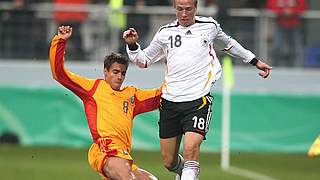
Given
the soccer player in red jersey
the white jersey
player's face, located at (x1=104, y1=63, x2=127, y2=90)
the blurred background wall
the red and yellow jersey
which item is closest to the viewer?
the soccer player in red jersey

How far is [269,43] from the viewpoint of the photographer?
77.6 feet

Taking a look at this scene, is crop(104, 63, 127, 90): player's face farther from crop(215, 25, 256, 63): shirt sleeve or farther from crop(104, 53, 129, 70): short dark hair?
crop(215, 25, 256, 63): shirt sleeve

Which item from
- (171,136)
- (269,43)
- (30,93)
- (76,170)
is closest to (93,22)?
(30,93)

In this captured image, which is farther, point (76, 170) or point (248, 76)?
point (248, 76)

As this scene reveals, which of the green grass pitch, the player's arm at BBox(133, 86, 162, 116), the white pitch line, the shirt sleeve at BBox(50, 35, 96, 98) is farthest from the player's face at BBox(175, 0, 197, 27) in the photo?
the white pitch line

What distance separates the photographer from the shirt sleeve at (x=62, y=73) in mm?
11250

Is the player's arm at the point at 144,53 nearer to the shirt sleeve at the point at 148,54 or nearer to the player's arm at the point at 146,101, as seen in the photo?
the shirt sleeve at the point at 148,54

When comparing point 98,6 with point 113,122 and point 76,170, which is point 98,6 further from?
point 113,122

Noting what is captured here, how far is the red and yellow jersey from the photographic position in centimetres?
1130

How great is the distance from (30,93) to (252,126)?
480 cm

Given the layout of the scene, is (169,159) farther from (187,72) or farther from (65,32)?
(65,32)

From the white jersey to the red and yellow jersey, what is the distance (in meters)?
0.42

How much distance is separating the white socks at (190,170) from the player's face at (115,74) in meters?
1.17

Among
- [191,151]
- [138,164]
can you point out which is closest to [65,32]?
[191,151]
